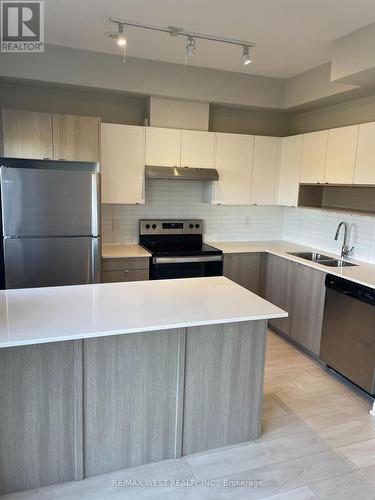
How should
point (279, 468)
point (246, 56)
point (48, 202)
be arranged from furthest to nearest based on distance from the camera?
point (48, 202)
point (246, 56)
point (279, 468)

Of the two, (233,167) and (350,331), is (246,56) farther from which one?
(350,331)

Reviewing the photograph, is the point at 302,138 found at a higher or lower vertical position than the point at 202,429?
higher

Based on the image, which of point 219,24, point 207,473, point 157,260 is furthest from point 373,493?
point 219,24

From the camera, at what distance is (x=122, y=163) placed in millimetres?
3852

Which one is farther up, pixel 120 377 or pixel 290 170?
pixel 290 170

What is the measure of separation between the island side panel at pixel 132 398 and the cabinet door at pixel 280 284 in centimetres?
207

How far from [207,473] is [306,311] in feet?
6.40

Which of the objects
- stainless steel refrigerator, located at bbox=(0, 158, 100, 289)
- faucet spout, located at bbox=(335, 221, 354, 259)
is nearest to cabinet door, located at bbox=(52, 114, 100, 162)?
stainless steel refrigerator, located at bbox=(0, 158, 100, 289)

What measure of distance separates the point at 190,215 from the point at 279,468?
297 centimetres

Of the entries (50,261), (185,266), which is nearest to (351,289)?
(185,266)

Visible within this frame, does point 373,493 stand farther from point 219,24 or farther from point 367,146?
point 219,24

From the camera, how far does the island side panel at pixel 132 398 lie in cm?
198

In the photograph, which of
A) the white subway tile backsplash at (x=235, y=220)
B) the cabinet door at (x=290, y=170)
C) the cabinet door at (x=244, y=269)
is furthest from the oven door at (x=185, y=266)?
the cabinet door at (x=290, y=170)

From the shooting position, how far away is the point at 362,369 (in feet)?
9.61
